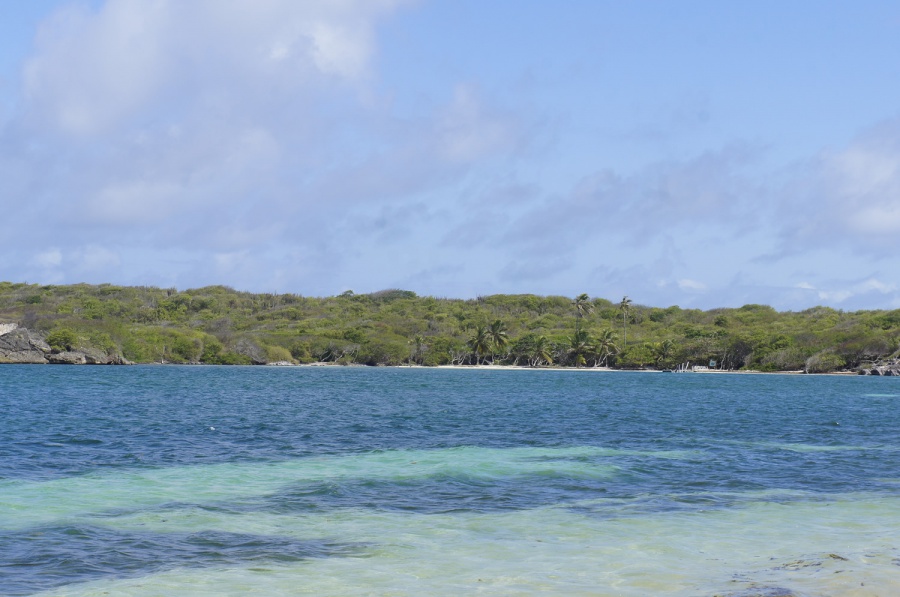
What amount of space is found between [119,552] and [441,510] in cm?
609

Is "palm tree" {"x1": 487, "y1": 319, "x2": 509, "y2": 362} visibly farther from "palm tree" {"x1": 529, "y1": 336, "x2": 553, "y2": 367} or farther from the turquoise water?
the turquoise water

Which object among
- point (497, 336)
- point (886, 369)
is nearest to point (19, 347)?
point (497, 336)

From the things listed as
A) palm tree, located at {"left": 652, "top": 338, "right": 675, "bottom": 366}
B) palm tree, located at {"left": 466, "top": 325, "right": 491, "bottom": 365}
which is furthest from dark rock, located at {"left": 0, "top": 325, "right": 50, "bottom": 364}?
palm tree, located at {"left": 652, "top": 338, "right": 675, "bottom": 366}

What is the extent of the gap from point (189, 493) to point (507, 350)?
143741mm

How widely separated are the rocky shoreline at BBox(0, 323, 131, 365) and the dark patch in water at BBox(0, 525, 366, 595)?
131 meters

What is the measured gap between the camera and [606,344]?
497 ft

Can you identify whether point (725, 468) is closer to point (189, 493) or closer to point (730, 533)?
point (730, 533)

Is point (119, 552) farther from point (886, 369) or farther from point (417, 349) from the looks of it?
point (417, 349)

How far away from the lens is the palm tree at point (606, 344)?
15125cm

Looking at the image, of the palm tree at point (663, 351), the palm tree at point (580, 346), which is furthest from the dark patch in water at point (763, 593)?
the palm tree at point (580, 346)

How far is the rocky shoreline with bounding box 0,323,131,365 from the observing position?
131m

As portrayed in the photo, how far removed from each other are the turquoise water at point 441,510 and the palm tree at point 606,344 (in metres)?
117

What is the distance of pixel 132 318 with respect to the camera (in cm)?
19600

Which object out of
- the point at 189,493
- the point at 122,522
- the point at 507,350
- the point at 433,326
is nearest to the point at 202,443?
the point at 189,493
